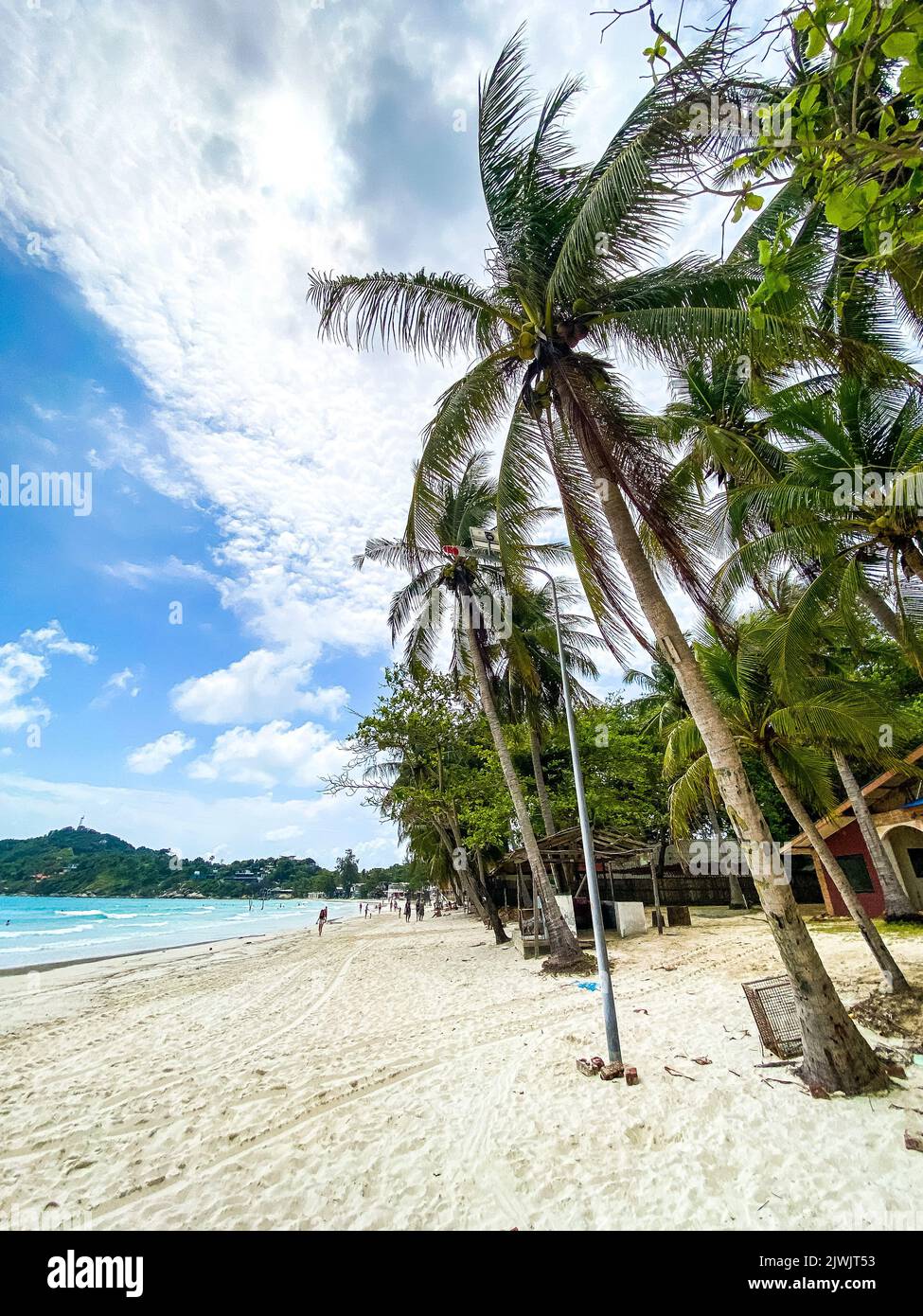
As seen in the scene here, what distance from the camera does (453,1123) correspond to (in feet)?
16.2

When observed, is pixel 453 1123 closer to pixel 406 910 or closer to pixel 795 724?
pixel 795 724

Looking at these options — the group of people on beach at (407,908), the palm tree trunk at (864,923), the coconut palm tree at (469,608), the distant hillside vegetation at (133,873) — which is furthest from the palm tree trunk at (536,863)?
the distant hillside vegetation at (133,873)

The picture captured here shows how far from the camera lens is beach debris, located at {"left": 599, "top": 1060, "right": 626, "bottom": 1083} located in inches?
219

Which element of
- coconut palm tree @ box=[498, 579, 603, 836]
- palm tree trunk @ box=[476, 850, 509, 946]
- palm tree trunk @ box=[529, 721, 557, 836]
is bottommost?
palm tree trunk @ box=[476, 850, 509, 946]

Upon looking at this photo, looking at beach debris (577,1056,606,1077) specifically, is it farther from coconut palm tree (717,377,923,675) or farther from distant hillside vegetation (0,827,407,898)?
distant hillside vegetation (0,827,407,898)

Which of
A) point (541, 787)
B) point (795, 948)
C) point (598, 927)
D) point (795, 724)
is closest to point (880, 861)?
point (795, 724)

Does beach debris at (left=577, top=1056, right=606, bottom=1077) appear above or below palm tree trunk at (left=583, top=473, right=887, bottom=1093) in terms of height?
below

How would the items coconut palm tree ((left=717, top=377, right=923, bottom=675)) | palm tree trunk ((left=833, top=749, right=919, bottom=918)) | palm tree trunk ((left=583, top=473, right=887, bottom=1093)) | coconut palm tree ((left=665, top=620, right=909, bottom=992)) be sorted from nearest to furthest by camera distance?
1. palm tree trunk ((left=583, top=473, right=887, bottom=1093))
2. coconut palm tree ((left=717, top=377, right=923, bottom=675))
3. coconut palm tree ((left=665, top=620, right=909, bottom=992))
4. palm tree trunk ((left=833, top=749, right=919, bottom=918))

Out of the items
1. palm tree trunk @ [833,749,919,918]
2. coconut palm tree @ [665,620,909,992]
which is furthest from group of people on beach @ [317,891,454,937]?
coconut palm tree @ [665,620,909,992]

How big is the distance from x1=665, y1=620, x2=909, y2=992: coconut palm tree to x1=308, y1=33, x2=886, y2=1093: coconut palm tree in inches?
119

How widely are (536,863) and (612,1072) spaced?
7.03 meters

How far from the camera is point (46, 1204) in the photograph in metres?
4.02

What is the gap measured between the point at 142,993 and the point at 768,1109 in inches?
608
